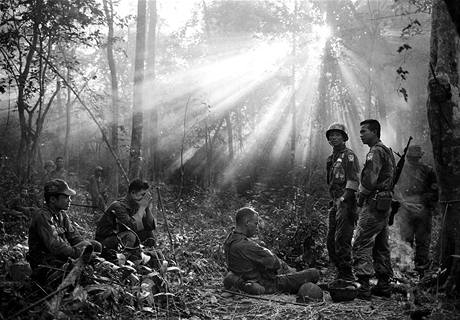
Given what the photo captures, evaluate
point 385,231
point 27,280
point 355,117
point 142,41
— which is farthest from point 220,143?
point 27,280

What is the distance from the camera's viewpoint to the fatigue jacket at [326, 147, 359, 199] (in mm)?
6141

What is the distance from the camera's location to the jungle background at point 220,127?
4.85 m

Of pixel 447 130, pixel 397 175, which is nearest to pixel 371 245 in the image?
pixel 397 175

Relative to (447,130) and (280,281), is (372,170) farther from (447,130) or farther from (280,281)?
(280,281)

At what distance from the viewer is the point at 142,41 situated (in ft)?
40.4

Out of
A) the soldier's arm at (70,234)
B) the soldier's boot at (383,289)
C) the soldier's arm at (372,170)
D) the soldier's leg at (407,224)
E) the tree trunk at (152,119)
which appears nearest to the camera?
the soldier's arm at (70,234)

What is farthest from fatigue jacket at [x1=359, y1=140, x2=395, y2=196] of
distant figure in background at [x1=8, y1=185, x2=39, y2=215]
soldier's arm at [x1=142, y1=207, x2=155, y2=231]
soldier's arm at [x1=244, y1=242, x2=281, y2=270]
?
distant figure in background at [x1=8, y1=185, x2=39, y2=215]

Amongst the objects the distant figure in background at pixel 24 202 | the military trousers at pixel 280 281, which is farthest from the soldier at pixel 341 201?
the distant figure in background at pixel 24 202

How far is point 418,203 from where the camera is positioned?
773cm

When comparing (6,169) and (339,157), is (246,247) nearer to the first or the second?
(339,157)

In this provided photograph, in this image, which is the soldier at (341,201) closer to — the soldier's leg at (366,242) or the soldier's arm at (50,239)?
the soldier's leg at (366,242)

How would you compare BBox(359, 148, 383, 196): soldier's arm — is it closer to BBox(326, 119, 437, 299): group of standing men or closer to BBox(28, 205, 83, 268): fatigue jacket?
BBox(326, 119, 437, 299): group of standing men

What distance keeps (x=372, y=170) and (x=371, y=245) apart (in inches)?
38.3

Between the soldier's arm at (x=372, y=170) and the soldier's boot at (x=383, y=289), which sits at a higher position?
the soldier's arm at (x=372, y=170)
